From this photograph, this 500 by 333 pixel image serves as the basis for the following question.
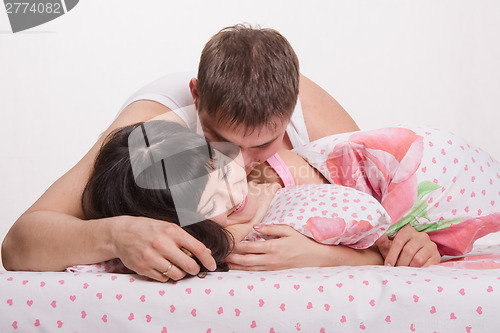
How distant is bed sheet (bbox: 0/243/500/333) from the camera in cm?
101

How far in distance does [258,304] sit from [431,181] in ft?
1.94

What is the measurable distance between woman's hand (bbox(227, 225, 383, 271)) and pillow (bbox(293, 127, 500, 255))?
0.22 metres

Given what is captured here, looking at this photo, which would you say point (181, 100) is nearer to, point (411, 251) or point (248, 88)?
point (248, 88)

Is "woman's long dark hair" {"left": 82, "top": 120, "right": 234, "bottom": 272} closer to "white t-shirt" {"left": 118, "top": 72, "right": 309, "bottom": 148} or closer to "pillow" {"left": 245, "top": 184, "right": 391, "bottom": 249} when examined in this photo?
"pillow" {"left": 245, "top": 184, "right": 391, "bottom": 249}

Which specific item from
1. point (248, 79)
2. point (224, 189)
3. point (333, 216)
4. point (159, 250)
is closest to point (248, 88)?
point (248, 79)

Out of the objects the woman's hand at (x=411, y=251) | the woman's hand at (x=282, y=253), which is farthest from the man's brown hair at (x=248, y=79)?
the woman's hand at (x=411, y=251)

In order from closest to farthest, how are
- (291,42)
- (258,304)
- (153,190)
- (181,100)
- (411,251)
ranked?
1. (258,304)
2. (153,190)
3. (411,251)
4. (181,100)
5. (291,42)

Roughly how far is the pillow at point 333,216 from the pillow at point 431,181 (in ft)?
0.35

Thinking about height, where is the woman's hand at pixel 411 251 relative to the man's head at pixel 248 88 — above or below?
below

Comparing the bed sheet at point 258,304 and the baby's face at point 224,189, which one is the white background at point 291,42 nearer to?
the baby's face at point 224,189

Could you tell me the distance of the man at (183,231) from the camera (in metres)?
1.05

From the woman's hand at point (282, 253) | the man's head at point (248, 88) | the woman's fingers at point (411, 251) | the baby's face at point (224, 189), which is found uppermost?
the man's head at point (248, 88)

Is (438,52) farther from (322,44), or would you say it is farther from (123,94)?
(123,94)

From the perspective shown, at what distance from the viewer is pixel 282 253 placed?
122 centimetres
